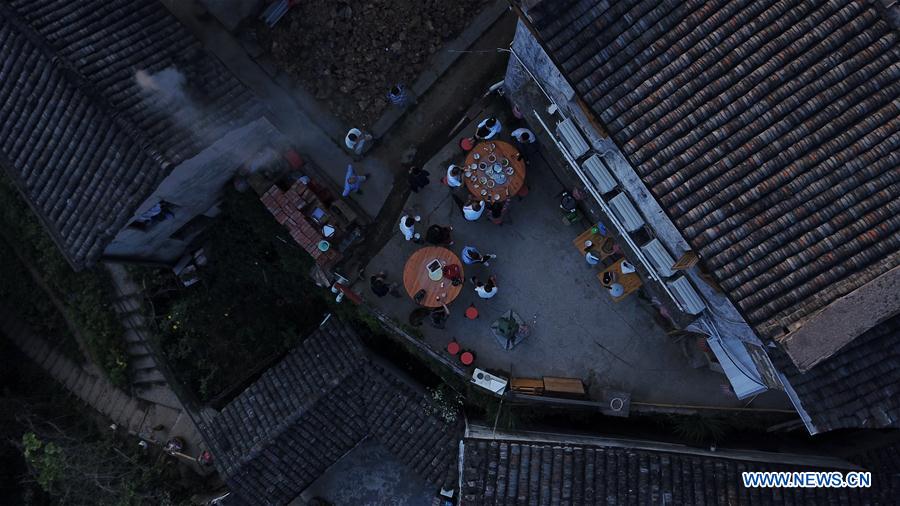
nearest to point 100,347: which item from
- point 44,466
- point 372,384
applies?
point 44,466

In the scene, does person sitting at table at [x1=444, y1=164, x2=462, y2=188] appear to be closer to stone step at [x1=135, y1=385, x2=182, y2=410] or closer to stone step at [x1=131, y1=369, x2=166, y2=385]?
stone step at [x1=131, y1=369, x2=166, y2=385]

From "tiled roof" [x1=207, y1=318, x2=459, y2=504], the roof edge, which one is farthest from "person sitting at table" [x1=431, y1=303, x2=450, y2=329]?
the roof edge

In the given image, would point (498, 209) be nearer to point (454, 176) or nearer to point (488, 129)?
point (454, 176)

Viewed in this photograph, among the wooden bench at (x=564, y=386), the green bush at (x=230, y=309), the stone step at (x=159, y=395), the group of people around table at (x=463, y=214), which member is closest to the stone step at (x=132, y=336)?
the green bush at (x=230, y=309)

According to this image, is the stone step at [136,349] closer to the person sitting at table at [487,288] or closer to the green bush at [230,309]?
the green bush at [230,309]

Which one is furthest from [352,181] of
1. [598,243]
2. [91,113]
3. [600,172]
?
[600,172]

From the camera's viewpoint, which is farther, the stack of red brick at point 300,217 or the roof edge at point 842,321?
the stack of red brick at point 300,217

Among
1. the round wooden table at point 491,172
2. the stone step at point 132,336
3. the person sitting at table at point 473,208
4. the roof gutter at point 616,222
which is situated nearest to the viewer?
the roof gutter at point 616,222
